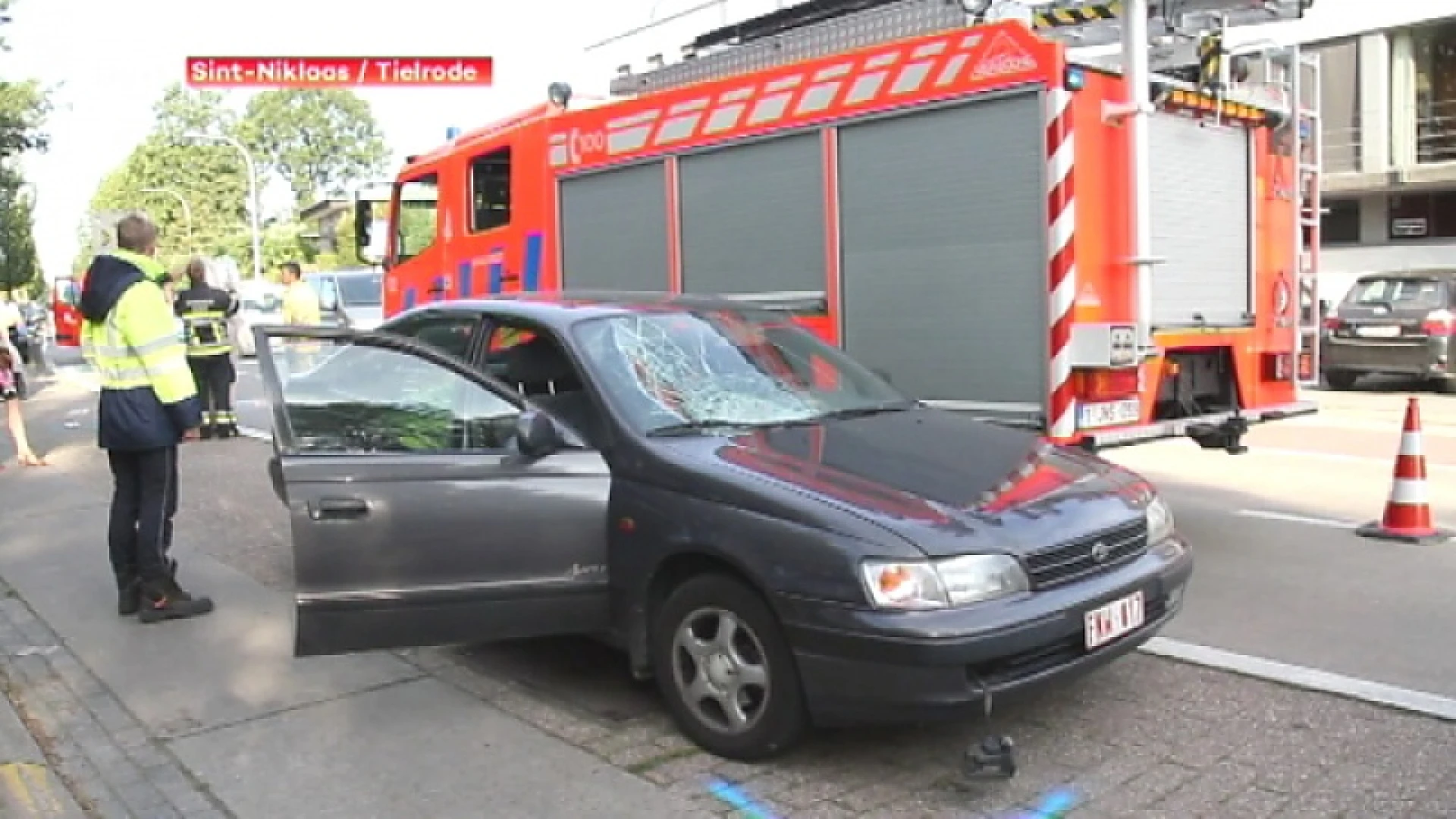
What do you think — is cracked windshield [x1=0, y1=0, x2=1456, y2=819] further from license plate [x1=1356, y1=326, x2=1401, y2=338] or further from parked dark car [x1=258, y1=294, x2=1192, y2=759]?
license plate [x1=1356, y1=326, x2=1401, y2=338]

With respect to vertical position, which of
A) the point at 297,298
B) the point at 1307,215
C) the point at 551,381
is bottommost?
the point at 551,381

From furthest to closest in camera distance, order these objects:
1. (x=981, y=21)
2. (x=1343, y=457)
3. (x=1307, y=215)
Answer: (x=1343, y=457), (x=1307, y=215), (x=981, y=21)

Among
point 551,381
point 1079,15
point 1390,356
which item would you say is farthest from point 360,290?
point 551,381

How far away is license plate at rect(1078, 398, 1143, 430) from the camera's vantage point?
6.03m

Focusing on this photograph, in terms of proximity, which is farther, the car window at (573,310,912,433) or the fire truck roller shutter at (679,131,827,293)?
the fire truck roller shutter at (679,131,827,293)

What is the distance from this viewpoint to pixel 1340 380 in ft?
54.8

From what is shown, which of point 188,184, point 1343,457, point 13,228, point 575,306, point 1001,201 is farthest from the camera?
point 188,184

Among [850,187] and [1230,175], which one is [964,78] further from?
[1230,175]

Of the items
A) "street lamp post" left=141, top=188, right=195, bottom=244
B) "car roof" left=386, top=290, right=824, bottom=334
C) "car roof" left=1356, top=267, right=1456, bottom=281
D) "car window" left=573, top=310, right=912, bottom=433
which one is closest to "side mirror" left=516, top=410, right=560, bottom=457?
"car window" left=573, top=310, right=912, bottom=433

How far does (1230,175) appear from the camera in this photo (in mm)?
7086

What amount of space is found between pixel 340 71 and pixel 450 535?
63.4ft

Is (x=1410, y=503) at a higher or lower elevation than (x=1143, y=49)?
lower

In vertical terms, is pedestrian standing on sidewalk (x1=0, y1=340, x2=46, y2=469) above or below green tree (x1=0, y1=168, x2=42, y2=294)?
below

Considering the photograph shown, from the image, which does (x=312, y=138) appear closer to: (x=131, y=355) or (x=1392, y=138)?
(x=1392, y=138)
